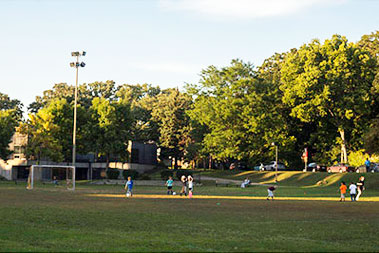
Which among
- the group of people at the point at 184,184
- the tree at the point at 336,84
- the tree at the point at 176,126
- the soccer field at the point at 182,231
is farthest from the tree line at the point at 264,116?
the soccer field at the point at 182,231

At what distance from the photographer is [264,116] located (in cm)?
8006

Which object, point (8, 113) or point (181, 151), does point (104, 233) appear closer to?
point (8, 113)

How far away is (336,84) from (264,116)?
39.7 feet

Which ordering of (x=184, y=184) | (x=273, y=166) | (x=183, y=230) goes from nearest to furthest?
1. (x=183, y=230)
2. (x=184, y=184)
3. (x=273, y=166)

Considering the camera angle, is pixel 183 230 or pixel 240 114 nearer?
pixel 183 230

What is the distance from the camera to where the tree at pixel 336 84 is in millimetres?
72750

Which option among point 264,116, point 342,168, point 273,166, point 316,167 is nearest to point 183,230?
point 342,168

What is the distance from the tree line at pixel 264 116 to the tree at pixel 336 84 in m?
0.14

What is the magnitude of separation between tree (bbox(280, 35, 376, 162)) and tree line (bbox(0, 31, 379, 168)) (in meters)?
0.14

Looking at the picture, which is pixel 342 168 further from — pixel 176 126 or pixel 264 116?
pixel 176 126

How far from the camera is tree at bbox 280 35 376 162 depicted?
72750mm

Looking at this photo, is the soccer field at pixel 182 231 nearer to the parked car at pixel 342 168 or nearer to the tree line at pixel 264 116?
the parked car at pixel 342 168

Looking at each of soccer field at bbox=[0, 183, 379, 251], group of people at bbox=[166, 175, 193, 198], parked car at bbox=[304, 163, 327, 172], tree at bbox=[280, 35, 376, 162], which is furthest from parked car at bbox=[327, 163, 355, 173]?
A: soccer field at bbox=[0, 183, 379, 251]

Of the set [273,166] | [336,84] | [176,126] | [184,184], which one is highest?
[336,84]
